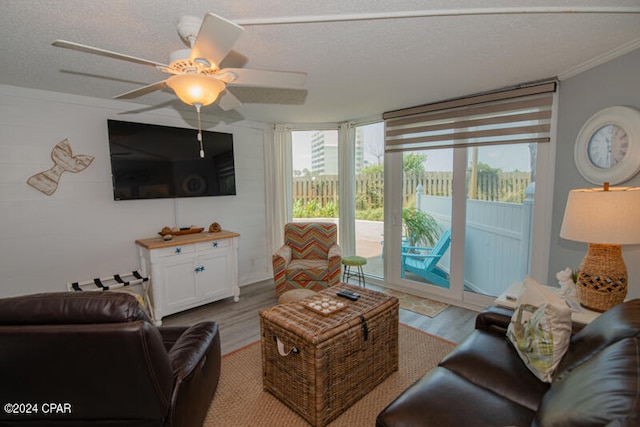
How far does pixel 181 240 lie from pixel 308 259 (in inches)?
62.2

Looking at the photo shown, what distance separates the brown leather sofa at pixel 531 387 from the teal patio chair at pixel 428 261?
1794 millimetres

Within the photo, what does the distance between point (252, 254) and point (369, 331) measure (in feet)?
9.41

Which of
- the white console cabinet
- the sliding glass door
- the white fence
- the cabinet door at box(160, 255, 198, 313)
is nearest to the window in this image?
the white fence

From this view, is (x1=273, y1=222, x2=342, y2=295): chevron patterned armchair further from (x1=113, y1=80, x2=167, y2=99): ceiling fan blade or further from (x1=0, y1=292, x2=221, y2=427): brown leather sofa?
(x1=0, y1=292, x2=221, y2=427): brown leather sofa

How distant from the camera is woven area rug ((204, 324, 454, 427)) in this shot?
6.02ft

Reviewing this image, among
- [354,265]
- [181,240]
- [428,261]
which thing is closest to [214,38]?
[181,240]

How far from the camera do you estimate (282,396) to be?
76.7 inches

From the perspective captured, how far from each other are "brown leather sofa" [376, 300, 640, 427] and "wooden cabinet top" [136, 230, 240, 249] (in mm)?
2646

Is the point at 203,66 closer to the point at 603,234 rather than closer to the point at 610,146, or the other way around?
the point at 603,234

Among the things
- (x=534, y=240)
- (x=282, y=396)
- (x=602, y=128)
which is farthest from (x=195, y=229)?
(x=602, y=128)

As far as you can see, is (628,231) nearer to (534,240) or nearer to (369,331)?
(534,240)

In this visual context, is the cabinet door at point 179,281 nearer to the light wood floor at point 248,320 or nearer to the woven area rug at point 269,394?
the light wood floor at point 248,320

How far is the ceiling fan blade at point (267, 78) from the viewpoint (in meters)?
1.71

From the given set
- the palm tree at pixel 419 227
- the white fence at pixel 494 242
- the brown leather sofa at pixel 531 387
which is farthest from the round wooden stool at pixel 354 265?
the brown leather sofa at pixel 531 387
